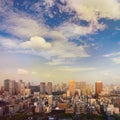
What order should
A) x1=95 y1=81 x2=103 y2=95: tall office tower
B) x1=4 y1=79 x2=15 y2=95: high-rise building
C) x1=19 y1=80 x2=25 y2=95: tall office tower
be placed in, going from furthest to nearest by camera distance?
x1=95 y1=81 x2=103 y2=95: tall office tower, x1=19 y1=80 x2=25 y2=95: tall office tower, x1=4 y1=79 x2=15 y2=95: high-rise building

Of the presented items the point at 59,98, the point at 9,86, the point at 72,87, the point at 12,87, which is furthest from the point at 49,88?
the point at 9,86

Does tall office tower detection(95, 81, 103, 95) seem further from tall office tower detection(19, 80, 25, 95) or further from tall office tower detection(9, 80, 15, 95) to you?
tall office tower detection(9, 80, 15, 95)

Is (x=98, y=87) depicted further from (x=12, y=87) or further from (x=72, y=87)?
(x=12, y=87)

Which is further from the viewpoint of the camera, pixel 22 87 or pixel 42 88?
pixel 42 88

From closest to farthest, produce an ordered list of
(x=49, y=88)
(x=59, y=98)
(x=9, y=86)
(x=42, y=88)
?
(x=9, y=86), (x=42, y=88), (x=49, y=88), (x=59, y=98)

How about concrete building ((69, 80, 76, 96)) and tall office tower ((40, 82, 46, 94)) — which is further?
concrete building ((69, 80, 76, 96))

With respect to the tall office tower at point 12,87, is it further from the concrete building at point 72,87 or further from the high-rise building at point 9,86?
the concrete building at point 72,87

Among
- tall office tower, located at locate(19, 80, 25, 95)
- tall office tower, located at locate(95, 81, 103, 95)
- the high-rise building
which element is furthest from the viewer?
tall office tower, located at locate(95, 81, 103, 95)

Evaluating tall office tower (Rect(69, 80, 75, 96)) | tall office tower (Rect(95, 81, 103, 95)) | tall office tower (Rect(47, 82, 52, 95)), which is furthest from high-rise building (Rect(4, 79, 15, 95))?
tall office tower (Rect(95, 81, 103, 95))

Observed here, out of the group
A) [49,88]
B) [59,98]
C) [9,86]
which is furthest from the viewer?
[59,98]

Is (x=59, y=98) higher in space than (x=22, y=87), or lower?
lower
